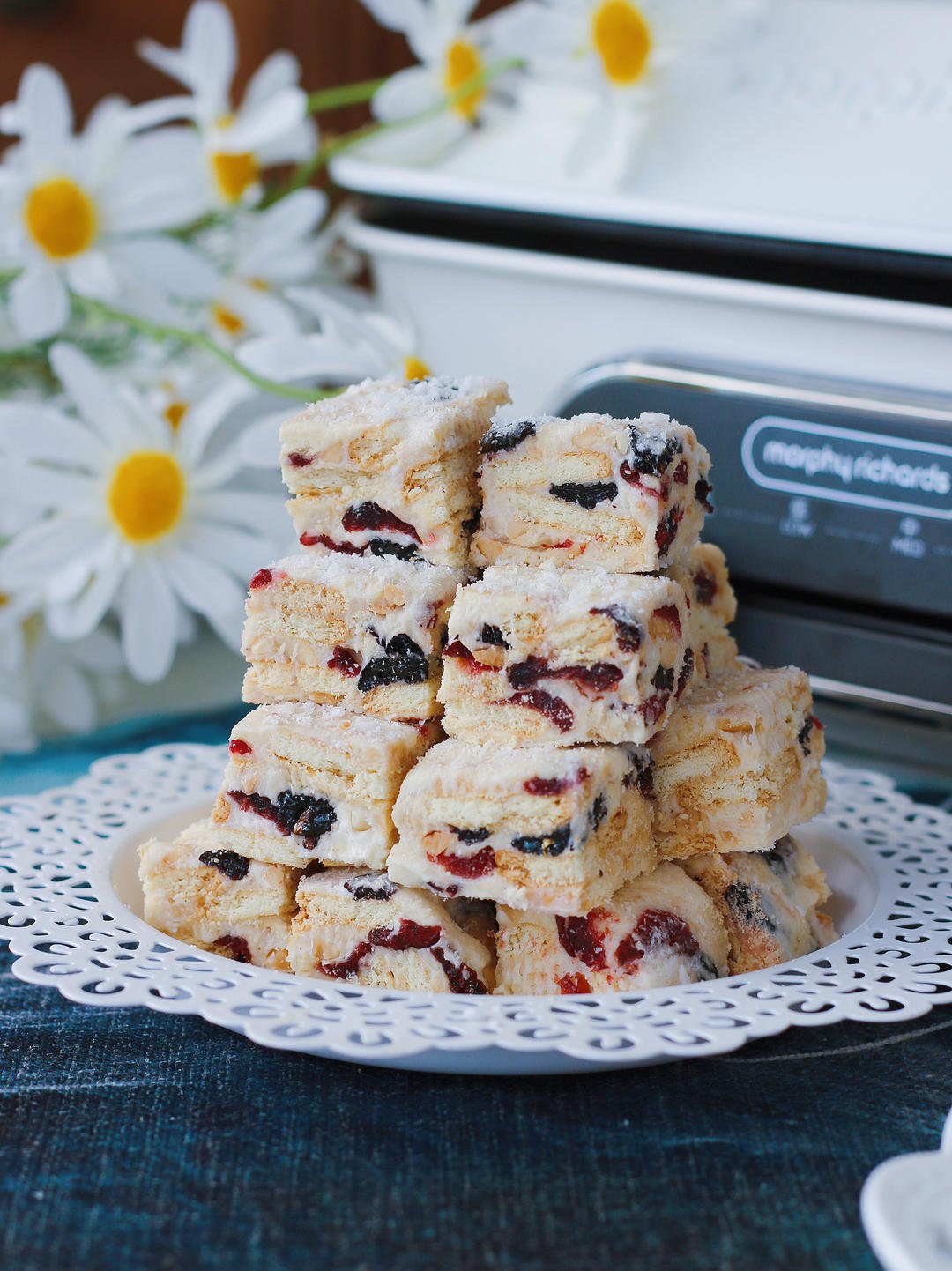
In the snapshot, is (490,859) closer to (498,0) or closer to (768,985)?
(768,985)

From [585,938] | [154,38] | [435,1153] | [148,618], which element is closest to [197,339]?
[148,618]

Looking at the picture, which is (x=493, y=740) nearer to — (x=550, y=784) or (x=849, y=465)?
(x=550, y=784)

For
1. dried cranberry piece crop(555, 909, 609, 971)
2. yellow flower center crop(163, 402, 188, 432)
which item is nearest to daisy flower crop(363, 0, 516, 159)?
yellow flower center crop(163, 402, 188, 432)

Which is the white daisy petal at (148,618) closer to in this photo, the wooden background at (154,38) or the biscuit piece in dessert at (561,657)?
the biscuit piece in dessert at (561,657)

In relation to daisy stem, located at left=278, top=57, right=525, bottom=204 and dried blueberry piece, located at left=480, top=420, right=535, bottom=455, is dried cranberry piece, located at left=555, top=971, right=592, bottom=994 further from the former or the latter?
daisy stem, located at left=278, top=57, right=525, bottom=204

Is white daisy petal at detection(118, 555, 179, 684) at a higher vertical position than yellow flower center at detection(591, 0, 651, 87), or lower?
lower

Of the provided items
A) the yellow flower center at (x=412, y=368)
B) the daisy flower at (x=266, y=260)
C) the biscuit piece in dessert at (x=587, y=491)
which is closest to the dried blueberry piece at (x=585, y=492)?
the biscuit piece in dessert at (x=587, y=491)
